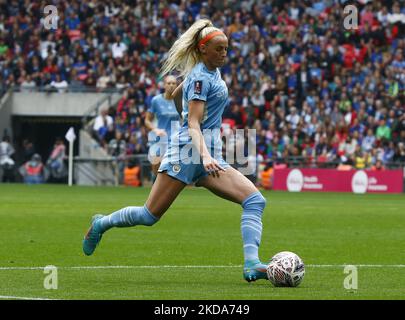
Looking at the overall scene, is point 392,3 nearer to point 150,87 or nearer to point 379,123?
point 379,123

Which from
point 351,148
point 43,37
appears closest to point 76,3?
point 43,37

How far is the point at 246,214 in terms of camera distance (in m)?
11.1

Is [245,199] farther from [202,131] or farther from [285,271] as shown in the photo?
[285,271]

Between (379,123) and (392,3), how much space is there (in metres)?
6.17

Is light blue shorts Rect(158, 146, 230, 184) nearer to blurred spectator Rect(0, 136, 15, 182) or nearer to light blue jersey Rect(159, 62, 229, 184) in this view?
light blue jersey Rect(159, 62, 229, 184)

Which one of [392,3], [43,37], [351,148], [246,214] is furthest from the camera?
[43,37]

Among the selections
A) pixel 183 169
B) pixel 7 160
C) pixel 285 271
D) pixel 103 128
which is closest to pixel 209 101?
pixel 183 169

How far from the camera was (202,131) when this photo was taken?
11.2 m

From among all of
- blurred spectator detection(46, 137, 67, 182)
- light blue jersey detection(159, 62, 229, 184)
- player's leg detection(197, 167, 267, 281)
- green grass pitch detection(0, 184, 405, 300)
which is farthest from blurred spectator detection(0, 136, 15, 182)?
player's leg detection(197, 167, 267, 281)

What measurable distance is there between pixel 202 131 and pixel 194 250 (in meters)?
4.24

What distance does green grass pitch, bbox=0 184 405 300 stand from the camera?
1028 cm

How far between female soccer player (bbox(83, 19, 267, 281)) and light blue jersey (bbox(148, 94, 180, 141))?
36.0 ft
